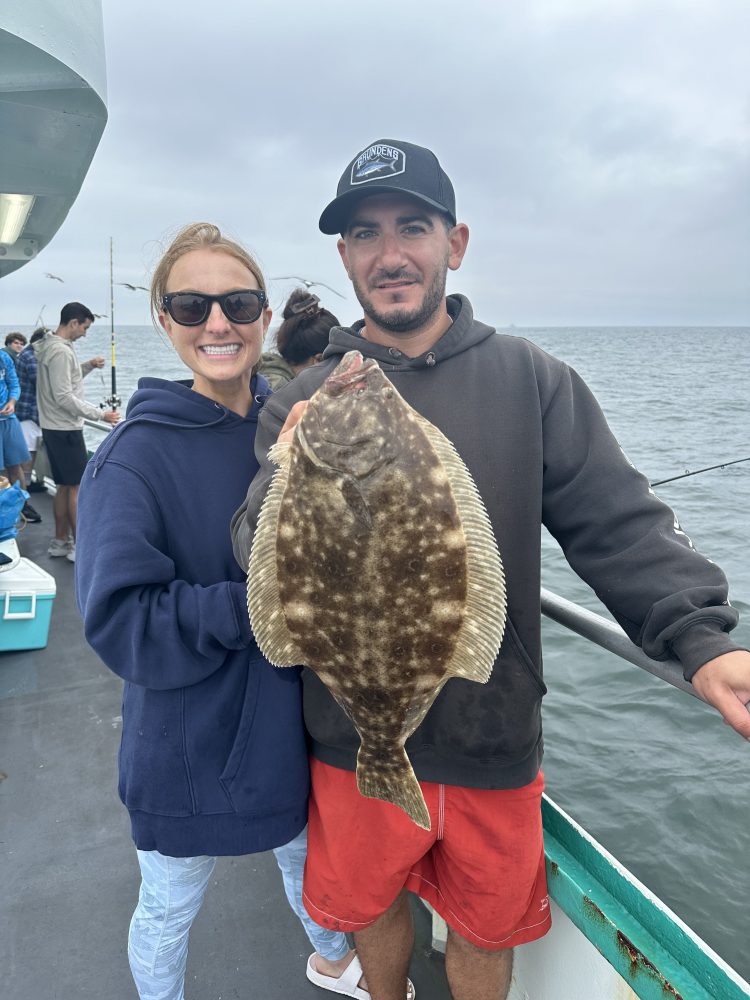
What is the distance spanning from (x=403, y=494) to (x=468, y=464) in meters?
0.47

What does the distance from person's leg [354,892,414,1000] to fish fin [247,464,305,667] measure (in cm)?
122

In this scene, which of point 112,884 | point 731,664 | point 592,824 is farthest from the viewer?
point 592,824

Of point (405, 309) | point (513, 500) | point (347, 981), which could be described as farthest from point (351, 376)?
point (347, 981)

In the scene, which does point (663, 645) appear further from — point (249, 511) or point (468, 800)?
point (249, 511)

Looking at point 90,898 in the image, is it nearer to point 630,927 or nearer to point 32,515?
point 630,927

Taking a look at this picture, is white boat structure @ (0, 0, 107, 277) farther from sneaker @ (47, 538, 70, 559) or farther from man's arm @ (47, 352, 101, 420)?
sneaker @ (47, 538, 70, 559)

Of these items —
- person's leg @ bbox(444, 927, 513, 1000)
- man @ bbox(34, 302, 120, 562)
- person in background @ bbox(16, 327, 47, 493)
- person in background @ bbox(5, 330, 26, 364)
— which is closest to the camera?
person's leg @ bbox(444, 927, 513, 1000)

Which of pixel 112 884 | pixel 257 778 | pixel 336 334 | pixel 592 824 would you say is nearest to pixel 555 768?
pixel 592 824

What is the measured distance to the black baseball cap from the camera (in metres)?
2.10

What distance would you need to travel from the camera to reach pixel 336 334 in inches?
92.5

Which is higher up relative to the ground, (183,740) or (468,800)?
(183,740)

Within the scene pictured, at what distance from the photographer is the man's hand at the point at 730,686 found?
1.63 metres

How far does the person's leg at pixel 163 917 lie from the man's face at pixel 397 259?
1.86 metres

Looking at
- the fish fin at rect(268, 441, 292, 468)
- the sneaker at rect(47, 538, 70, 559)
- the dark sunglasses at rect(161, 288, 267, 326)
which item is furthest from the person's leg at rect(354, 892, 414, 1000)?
the sneaker at rect(47, 538, 70, 559)
